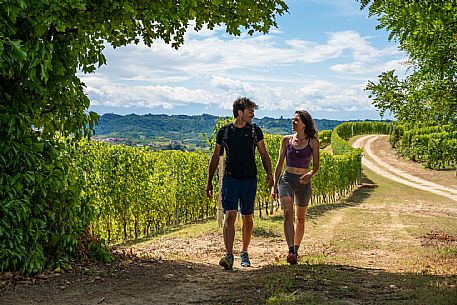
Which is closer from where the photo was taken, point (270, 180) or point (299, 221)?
point (270, 180)

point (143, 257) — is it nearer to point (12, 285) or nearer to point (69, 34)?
point (12, 285)

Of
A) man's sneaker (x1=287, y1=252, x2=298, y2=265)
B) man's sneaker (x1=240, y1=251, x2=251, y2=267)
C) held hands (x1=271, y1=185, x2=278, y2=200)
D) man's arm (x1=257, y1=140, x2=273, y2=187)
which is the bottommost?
man's sneaker (x1=240, y1=251, x2=251, y2=267)

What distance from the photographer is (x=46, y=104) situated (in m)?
6.76

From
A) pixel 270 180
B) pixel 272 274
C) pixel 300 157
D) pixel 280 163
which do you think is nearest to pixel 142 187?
pixel 280 163

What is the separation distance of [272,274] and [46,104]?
345 cm

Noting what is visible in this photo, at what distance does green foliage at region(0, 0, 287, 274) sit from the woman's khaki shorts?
2350mm

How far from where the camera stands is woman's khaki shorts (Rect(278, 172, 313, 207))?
750 centimetres

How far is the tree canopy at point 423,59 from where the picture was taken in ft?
27.8

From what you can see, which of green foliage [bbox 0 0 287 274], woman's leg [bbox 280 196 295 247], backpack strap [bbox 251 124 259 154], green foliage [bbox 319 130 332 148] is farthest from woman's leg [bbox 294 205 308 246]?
green foliage [bbox 319 130 332 148]

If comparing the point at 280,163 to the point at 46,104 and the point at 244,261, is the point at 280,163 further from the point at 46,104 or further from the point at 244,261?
the point at 46,104

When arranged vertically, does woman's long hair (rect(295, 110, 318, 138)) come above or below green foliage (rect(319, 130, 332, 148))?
above

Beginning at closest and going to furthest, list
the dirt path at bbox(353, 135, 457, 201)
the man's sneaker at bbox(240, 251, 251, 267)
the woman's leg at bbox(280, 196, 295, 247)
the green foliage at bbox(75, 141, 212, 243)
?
the woman's leg at bbox(280, 196, 295, 247) → the man's sneaker at bbox(240, 251, 251, 267) → the green foliage at bbox(75, 141, 212, 243) → the dirt path at bbox(353, 135, 457, 201)

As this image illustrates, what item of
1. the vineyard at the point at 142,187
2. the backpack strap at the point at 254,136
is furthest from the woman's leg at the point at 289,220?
the vineyard at the point at 142,187

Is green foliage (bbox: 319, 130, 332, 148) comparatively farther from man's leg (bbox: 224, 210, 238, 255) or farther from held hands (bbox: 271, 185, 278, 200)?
man's leg (bbox: 224, 210, 238, 255)
